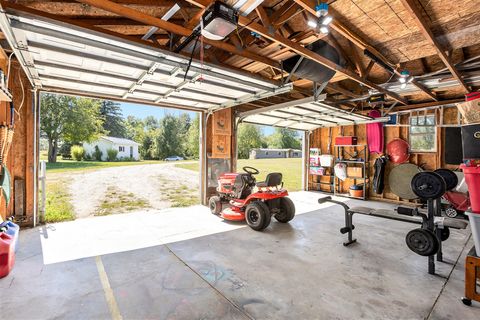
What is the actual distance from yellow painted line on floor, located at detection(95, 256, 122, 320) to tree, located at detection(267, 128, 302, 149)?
36551mm

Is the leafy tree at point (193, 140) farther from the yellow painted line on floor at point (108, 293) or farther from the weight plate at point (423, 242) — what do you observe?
the weight plate at point (423, 242)

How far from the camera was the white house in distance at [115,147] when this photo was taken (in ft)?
77.6

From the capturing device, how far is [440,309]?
7.00ft

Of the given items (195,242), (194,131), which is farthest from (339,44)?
(194,131)

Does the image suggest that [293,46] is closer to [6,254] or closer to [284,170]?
[6,254]

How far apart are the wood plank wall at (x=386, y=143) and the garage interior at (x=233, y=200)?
0.98 meters

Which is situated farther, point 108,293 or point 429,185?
point 429,185

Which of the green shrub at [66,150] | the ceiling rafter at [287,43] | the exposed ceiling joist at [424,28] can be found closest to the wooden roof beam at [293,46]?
the ceiling rafter at [287,43]

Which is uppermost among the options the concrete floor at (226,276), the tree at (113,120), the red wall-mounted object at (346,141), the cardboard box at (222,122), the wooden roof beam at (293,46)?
the tree at (113,120)

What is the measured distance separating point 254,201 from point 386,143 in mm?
5664

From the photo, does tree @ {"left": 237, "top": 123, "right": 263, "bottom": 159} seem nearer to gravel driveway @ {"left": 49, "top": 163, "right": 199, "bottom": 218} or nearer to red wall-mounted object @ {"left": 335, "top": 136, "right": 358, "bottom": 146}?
gravel driveway @ {"left": 49, "top": 163, "right": 199, "bottom": 218}

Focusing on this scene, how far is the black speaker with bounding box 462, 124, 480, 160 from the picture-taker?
240 cm

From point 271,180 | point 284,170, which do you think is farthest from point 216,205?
point 284,170

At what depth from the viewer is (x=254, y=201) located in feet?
14.8
